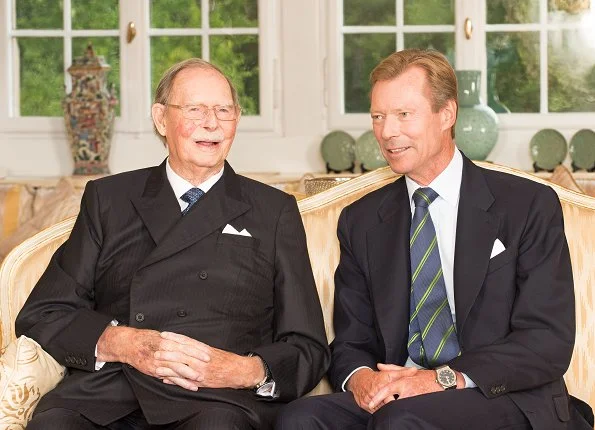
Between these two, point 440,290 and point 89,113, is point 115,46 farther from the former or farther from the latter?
point 440,290

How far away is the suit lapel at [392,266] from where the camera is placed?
8.73ft

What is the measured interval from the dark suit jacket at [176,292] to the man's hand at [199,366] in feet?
0.10

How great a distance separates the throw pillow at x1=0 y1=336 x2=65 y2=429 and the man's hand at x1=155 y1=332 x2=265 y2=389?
0.94ft

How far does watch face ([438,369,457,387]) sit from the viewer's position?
246cm

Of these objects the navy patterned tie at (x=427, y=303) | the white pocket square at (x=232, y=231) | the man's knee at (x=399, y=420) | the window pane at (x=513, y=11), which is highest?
the window pane at (x=513, y=11)

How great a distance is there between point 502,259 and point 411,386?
1.26 ft

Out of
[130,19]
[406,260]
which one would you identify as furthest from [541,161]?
[406,260]

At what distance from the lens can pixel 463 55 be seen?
5.05 m

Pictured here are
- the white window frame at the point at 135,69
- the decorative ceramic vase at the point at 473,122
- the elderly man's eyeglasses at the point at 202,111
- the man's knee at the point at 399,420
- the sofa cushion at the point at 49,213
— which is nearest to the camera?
the man's knee at the point at 399,420

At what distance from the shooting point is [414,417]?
7.65 feet

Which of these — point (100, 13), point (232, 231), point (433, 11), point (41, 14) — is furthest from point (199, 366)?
point (41, 14)

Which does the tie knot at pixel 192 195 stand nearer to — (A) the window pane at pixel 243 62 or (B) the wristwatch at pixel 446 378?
(B) the wristwatch at pixel 446 378

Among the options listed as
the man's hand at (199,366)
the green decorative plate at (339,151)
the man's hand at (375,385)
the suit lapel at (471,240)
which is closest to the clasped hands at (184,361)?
the man's hand at (199,366)

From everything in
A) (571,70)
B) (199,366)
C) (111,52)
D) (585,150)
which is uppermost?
(111,52)
